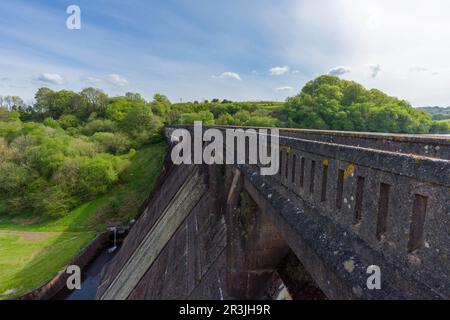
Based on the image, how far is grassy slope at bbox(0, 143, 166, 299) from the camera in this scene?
19688 millimetres

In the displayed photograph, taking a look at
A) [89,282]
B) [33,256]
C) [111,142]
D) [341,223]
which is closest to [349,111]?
[341,223]

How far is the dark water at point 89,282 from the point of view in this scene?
1848cm

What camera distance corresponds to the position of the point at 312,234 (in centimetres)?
307

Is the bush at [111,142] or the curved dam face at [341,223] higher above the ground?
the curved dam face at [341,223]

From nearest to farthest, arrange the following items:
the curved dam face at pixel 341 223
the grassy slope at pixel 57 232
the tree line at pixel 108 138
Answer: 1. the curved dam face at pixel 341 223
2. the grassy slope at pixel 57 232
3. the tree line at pixel 108 138

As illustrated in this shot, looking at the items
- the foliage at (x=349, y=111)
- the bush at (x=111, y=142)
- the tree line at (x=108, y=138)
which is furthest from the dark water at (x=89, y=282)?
the foliage at (x=349, y=111)

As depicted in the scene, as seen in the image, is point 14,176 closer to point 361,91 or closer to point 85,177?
point 85,177

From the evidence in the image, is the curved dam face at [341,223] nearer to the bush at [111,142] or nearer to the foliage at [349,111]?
the foliage at [349,111]

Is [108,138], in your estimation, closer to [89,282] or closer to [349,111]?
[89,282]

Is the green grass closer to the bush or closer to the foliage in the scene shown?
the bush

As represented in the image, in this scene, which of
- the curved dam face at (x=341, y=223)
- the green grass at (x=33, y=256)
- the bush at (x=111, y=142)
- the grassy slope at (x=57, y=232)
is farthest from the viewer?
the bush at (x=111, y=142)

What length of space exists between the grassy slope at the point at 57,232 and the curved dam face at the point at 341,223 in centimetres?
1880

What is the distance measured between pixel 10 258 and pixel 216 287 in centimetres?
2406
